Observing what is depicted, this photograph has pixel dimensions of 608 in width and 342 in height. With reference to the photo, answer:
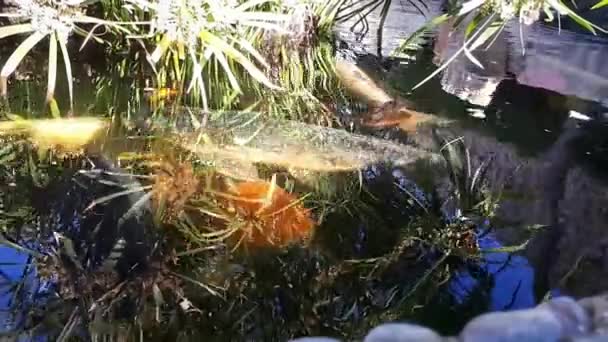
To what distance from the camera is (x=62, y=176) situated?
1.03 metres

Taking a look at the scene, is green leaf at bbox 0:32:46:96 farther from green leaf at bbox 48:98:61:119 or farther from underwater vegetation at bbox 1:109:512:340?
underwater vegetation at bbox 1:109:512:340

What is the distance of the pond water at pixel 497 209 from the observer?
778 mm

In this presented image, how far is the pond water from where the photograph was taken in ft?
2.55

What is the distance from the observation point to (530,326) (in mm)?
586

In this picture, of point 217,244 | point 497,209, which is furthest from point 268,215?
point 497,209

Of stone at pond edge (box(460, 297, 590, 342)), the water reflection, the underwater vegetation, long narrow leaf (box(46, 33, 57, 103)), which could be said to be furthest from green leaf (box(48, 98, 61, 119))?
stone at pond edge (box(460, 297, 590, 342))

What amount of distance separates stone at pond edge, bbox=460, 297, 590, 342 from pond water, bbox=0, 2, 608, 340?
0.35ft

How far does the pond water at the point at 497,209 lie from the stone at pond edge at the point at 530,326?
0.35 feet

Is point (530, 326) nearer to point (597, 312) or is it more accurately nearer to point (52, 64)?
point (597, 312)

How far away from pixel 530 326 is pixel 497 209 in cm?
41

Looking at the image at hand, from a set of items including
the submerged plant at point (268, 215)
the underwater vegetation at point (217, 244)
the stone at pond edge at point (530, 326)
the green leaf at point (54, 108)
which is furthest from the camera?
the green leaf at point (54, 108)

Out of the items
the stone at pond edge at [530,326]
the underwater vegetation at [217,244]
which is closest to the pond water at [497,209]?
the underwater vegetation at [217,244]

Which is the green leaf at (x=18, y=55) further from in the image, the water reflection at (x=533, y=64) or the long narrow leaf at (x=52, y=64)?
the water reflection at (x=533, y=64)

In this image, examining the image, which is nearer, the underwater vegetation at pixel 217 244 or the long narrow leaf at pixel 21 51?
the underwater vegetation at pixel 217 244
